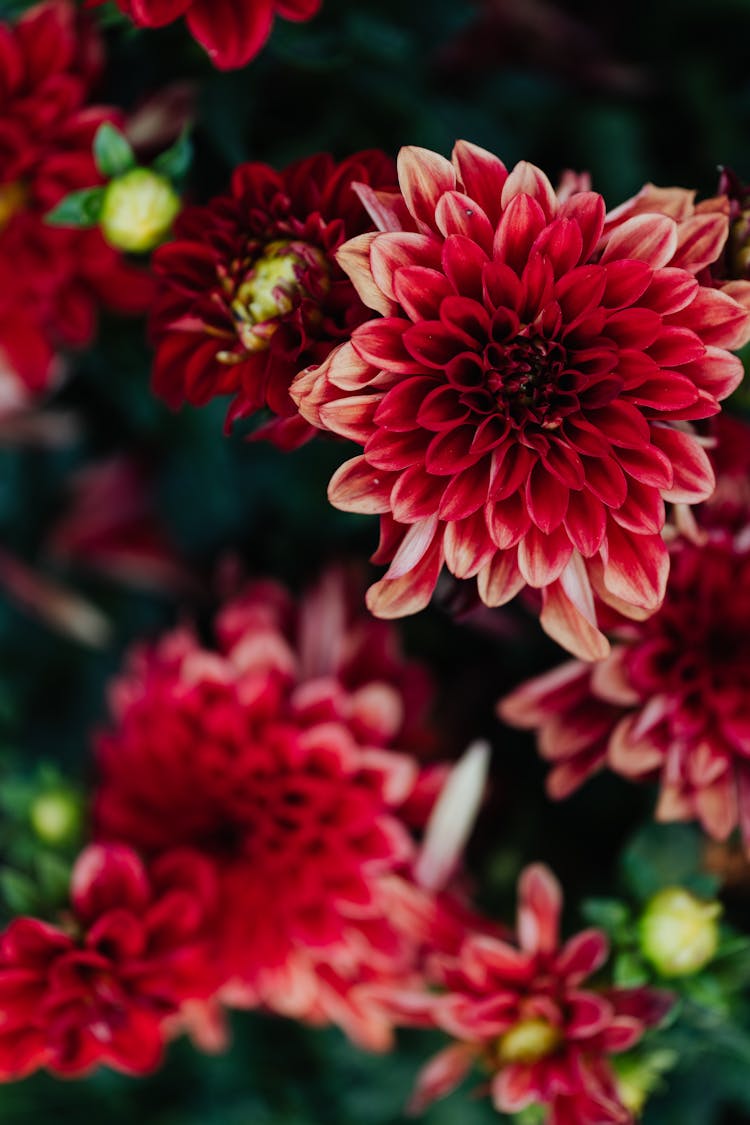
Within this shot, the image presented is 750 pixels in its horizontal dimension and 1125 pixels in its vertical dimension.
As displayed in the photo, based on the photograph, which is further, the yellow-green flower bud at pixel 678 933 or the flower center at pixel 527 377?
the yellow-green flower bud at pixel 678 933

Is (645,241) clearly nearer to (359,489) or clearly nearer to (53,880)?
(359,489)

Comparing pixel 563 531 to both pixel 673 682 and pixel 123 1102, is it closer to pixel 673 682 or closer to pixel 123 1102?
pixel 673 682

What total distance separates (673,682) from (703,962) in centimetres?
13

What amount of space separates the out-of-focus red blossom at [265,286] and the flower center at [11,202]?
16cm

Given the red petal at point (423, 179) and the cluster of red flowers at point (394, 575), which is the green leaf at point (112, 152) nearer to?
the cluster of red flowers at point (394, 575)

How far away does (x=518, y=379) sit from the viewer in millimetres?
420

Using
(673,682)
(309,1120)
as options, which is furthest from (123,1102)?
(673,682)

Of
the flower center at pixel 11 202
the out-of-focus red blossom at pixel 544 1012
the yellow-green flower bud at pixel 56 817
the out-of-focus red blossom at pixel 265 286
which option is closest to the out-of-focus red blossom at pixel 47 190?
the flower center at pixel 11 202

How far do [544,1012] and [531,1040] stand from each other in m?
0.02

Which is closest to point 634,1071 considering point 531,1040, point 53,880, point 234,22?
point 531,1040

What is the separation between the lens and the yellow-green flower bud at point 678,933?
0.52 m

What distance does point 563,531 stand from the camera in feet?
1.36

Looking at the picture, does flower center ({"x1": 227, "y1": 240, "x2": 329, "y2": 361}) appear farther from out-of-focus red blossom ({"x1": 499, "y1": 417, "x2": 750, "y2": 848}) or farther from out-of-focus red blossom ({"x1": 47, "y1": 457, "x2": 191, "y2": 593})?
out-of-focus red blossom ({"x1": 47, "y1": 457, "x2": 191, "y2": 593})

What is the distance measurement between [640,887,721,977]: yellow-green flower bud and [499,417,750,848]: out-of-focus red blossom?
41 millimetres
